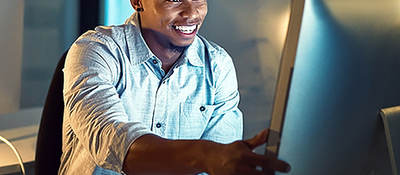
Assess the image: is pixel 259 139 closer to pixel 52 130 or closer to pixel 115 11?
pixel 52 130

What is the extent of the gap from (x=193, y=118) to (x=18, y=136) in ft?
2.09

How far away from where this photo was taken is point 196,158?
24.7 inches

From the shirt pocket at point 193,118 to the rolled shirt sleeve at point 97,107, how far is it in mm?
174

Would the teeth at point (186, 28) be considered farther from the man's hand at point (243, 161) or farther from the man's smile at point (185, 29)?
the man's hand at point (243, 161)

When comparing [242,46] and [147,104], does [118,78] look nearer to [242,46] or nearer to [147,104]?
[147,104]

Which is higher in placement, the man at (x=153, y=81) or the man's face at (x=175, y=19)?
the man's face at (x=175, y=19)

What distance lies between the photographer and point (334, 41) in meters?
0.54

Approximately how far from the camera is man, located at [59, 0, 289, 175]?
91 cm

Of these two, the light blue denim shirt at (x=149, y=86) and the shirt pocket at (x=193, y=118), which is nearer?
the light blue denim shirt at (x=149, y=86)

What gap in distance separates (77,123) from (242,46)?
4.20 ft

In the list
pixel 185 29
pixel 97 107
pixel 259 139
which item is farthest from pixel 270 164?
pixel 185 29

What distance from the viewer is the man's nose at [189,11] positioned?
1.17 meters

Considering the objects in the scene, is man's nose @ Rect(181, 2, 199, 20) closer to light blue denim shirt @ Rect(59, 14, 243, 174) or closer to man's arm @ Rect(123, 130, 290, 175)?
light blue denim shirt @ Rect(59, 14, 243, 174)

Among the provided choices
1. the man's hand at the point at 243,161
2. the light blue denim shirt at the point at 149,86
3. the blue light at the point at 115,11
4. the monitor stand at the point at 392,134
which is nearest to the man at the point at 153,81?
the light blue denim shirt at the point at 149,86
